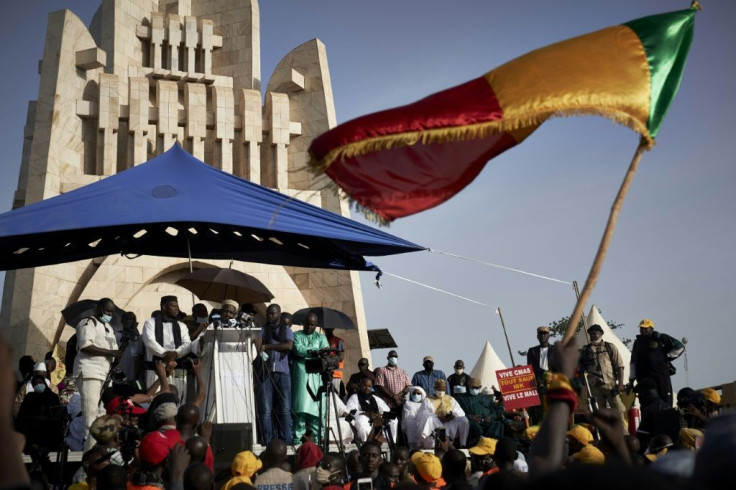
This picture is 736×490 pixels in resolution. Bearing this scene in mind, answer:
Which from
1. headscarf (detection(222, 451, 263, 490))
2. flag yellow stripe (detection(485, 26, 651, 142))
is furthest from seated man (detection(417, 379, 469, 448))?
flag yellow stripe (detection(485, 26, 651, 142))

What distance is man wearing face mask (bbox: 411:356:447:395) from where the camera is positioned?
1303 cm

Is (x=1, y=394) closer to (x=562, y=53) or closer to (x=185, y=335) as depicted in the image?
(x=562, y=53)

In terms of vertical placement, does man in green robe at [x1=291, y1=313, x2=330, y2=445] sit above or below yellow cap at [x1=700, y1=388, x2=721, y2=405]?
above

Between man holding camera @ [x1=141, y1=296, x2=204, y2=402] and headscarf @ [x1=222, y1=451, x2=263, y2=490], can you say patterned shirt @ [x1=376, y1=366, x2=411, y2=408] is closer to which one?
man holding camera @ [x1=141, y1=296, x2=204, y2=402]

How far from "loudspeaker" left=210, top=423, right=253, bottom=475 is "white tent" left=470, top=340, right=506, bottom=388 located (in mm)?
13984

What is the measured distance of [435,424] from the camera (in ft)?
38.6

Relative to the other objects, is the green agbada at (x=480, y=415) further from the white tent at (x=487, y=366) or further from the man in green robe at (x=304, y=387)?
the white tent at (x=487, y=366)

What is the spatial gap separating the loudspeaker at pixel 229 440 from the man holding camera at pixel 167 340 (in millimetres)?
1746

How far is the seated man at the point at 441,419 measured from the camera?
38.5ft

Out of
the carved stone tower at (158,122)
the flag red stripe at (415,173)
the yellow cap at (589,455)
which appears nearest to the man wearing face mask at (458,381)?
the carved stone tower at (158,122)

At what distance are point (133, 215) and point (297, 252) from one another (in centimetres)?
268

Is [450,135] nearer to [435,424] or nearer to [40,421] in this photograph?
[40,421]

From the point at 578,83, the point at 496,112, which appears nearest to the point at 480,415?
the point at 496,112

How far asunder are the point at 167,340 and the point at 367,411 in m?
2.91
